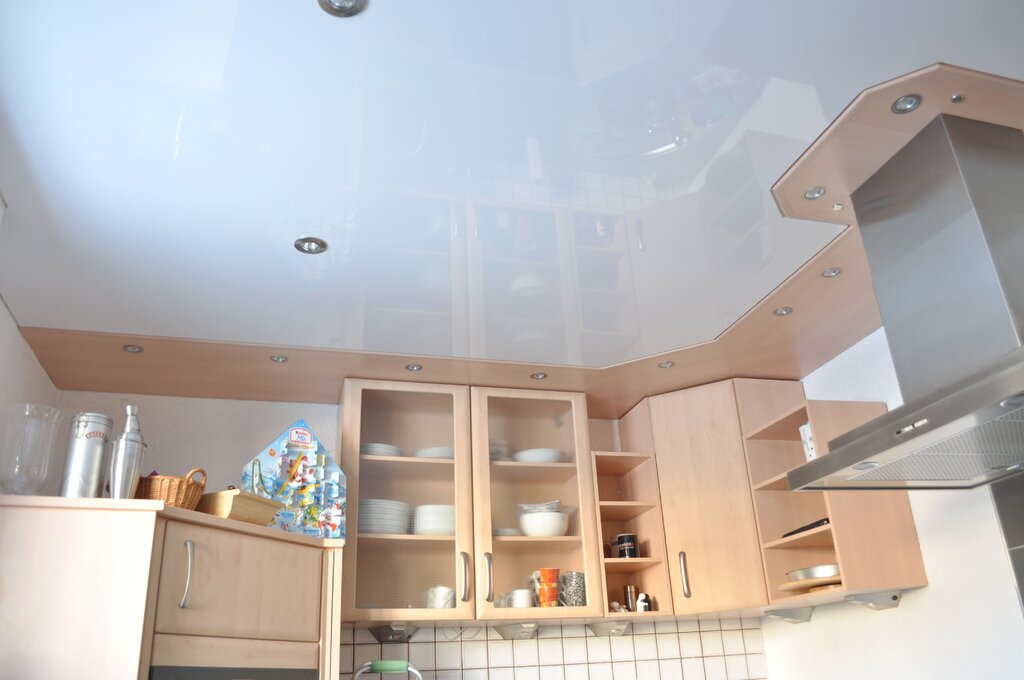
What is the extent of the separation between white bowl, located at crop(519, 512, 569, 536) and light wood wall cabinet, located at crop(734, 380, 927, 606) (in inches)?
28.6

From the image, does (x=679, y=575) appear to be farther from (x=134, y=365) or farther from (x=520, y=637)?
(x=134, y=365)

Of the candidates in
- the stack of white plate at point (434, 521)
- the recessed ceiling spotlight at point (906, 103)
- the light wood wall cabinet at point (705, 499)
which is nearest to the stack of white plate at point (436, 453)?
the stack of white plate at point (434, 521)

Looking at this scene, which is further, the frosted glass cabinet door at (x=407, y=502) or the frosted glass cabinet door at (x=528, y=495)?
the frosted glass cabinet door at (x=528, y=495)

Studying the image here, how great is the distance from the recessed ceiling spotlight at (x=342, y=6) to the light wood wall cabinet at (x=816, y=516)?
201 cm

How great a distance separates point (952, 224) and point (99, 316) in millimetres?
2347

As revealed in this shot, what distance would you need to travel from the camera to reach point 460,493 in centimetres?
302

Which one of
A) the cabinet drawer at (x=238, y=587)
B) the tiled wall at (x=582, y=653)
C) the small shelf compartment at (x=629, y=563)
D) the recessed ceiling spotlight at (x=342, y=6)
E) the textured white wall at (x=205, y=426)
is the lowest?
the tiled wall at (x=582, y=653)

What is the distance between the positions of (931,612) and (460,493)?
159 cm

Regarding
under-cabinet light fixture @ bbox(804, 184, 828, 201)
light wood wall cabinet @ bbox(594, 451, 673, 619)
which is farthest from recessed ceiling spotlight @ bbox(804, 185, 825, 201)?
light wood wall cabinet @ bbox(594, 451, 673, 619)

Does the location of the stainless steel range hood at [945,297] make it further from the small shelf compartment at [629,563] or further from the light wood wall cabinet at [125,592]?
the light wood wall cabinet at [125,592]

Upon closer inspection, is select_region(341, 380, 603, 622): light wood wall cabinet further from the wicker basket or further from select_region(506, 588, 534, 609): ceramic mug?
the wicker basket

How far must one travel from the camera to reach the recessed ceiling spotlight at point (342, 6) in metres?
1.42

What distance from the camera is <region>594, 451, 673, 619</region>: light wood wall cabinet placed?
3.11m

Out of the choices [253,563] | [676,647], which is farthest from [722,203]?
[676,647]
